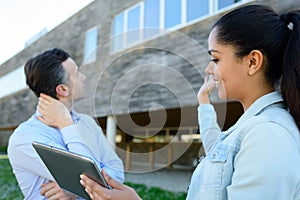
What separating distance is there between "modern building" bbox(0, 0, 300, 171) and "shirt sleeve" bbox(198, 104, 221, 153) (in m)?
0.05

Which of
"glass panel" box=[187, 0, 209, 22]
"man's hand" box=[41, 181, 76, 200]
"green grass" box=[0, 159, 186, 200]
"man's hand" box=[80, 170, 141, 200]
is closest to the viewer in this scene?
"man's hand" box=[80, 170, 141, 200]

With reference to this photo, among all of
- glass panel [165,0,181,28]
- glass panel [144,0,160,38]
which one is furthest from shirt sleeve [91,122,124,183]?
glass panel [144,0,160,38]

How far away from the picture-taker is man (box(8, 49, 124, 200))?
1.27 m

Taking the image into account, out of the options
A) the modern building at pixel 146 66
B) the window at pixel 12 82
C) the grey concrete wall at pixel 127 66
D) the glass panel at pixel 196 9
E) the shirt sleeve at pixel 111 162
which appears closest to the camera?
the shirt sleeve at pixel 111 162

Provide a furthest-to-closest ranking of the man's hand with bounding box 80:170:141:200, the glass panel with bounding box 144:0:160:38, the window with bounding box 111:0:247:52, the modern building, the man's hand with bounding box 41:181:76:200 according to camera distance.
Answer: the glass panel with bounding box 144:0:160:38 < the window with bounding box 111:0:247:52 < the modern building < the man's hand with bounding box 41:181:76:200 < the man's hand with bounding box 80:170:141:200

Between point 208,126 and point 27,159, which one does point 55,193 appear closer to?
point 27,159

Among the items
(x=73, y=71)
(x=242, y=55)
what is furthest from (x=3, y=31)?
(x=242, y=55)

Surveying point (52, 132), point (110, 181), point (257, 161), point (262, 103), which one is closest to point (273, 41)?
point (262, 103)

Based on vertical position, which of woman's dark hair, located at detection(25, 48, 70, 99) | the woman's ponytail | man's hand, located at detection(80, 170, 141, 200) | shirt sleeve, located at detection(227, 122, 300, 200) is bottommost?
man's hand, located at detection(80, 170, 141, 200)

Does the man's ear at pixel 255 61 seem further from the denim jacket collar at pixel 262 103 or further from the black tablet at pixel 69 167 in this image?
the black tablet at pixel 69 167

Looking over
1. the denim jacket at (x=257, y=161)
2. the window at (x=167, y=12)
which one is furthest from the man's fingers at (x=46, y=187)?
the window at (x=167, y=12)

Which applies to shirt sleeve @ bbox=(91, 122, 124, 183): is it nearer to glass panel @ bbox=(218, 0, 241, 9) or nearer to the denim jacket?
the denim jacket

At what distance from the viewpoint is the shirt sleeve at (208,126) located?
1.33 metres

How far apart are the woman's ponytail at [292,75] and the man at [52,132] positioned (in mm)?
869
